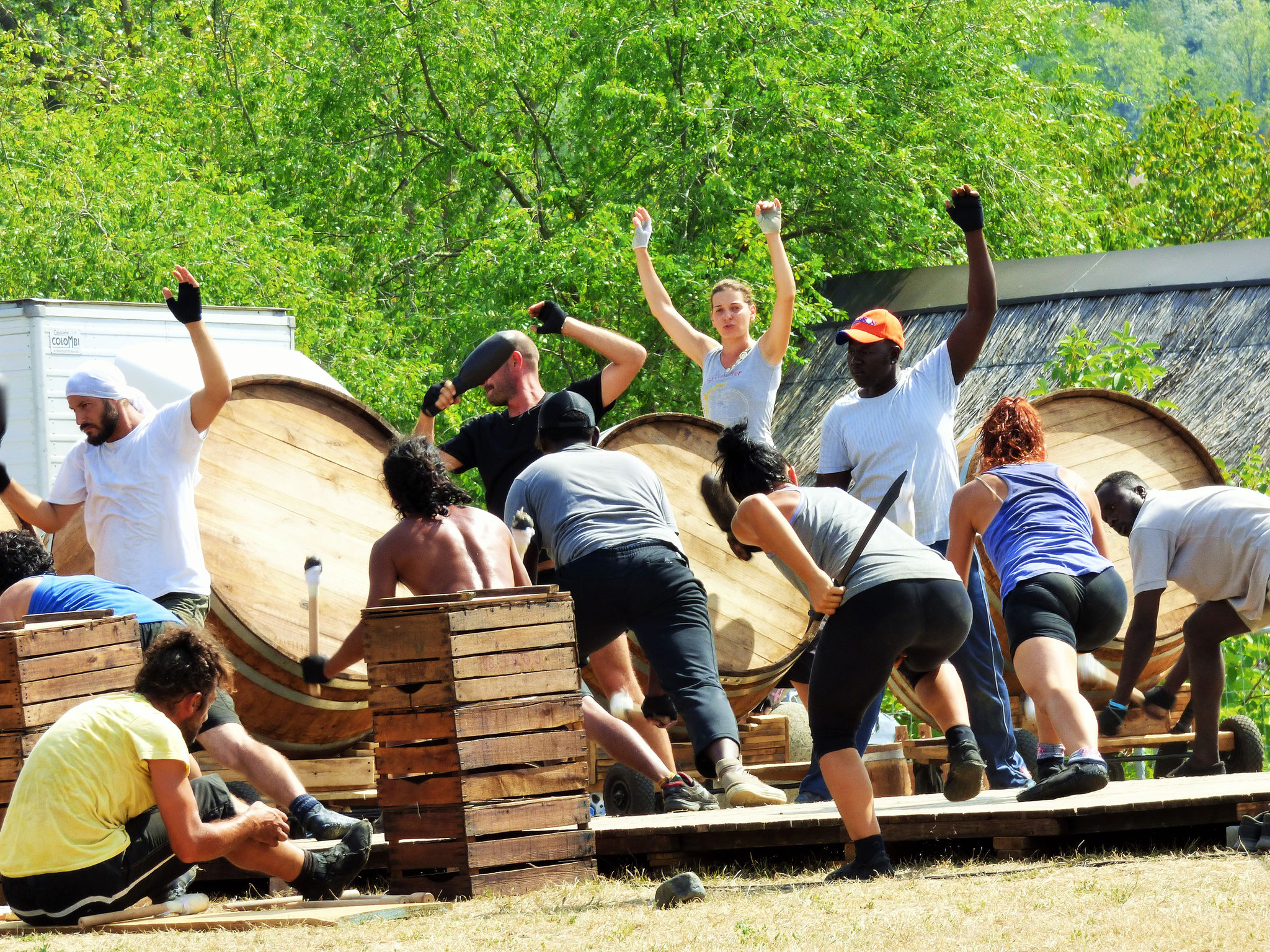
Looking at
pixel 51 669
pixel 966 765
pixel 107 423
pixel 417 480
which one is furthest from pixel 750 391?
pixel 51 669

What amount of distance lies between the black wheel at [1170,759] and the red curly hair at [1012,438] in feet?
10.2

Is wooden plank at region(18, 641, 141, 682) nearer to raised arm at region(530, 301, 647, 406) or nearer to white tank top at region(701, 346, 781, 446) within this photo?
raised arm at region(530, 301, 647, 406)

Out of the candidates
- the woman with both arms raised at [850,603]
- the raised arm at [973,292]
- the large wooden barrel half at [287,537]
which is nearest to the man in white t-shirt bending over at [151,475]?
the large wooden barrel half at [287,537]

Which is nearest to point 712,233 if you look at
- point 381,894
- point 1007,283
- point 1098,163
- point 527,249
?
point 527,249

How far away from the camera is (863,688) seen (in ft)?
16.9

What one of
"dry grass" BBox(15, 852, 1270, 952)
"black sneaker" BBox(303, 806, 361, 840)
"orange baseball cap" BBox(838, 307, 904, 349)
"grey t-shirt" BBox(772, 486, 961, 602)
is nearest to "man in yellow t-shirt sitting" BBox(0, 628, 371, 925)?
"dry grass" BBox(15, 852, 1270, 952)

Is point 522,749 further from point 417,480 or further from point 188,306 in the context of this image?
point 188,306

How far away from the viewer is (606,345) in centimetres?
746

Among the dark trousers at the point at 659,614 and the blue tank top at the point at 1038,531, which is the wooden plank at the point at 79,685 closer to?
the dark trousers at the point at 659,614

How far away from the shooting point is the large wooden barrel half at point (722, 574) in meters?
8.25

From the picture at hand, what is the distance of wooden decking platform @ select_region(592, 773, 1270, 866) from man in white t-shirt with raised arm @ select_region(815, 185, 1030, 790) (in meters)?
0.39

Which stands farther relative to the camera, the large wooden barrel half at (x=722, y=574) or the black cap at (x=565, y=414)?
the large wooden barrel half at (x=722, y=574)

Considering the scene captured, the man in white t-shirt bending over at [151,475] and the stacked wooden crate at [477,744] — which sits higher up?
the man in white t-shirt bending over at [151,475]

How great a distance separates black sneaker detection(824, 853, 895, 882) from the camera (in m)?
5.18
